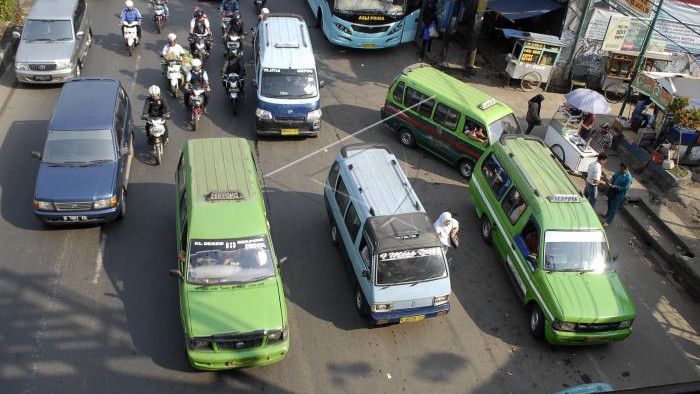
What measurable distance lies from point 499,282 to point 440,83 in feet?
19.6

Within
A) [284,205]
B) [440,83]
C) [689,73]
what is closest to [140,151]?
[284,205]

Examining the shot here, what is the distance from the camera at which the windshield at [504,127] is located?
14.3 metres

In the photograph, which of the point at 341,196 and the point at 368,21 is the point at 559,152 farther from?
the point at 368,21

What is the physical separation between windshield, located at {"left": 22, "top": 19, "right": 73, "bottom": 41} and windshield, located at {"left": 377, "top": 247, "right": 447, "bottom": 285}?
12.9 m

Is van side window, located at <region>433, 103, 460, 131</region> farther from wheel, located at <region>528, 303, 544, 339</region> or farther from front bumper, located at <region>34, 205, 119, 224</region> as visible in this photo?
front bumper, located at <region>34, 205, 119, 224</region>

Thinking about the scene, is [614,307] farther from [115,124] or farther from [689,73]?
[689,73]

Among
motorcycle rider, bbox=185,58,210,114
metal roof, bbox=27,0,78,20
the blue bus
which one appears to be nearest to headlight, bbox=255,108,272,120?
motorcycle rider, bbox=185,58,210,114

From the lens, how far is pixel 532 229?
11156 mm

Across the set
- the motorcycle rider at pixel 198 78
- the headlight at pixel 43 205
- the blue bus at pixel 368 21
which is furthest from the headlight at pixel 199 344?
the blue bus at pixel 368 21

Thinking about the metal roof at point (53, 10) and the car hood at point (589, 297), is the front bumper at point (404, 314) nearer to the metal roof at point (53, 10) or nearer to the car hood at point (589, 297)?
the car hood at point (589, 297)

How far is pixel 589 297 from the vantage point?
33.9 feet

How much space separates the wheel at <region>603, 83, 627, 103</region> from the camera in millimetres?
19422

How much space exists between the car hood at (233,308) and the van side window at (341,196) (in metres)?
2.52

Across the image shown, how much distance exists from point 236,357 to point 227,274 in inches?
53.8
